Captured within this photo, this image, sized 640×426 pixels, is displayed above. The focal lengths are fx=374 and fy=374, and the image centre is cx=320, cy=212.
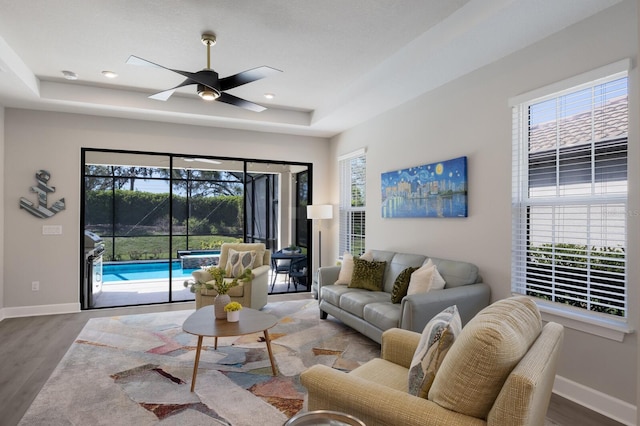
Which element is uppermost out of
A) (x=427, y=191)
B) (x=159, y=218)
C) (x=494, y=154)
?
(x=494, y=154)

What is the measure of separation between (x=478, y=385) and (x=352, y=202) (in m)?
4.71

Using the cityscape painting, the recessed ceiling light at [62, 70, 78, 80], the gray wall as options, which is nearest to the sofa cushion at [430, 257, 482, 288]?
the gray wall

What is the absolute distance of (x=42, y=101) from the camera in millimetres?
4582

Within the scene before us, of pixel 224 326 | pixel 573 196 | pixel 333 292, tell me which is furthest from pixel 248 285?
pixel 573 196

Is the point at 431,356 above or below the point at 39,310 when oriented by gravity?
above

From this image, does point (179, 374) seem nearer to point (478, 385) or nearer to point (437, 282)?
point (437, 282)

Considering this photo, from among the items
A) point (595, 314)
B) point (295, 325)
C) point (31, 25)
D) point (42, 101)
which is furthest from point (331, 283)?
point (42, 101)

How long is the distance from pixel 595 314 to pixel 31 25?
16.2 feet

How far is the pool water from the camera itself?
552 cm

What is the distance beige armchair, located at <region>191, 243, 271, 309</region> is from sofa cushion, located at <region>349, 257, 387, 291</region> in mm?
1247

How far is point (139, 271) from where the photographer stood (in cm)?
568

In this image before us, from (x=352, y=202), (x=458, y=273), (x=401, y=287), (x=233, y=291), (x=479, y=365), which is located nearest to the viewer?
(x=479, y=365)

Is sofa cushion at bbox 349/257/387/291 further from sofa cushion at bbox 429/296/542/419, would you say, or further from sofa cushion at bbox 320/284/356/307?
sofa cushion at bbox 429/296/542/419

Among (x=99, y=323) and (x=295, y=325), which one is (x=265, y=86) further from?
(x=99, y=323)
